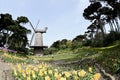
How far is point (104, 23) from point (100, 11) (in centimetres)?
452

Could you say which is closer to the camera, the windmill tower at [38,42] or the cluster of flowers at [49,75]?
the cluster of flowers at [49,75]

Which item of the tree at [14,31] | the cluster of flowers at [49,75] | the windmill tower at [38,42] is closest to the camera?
the cluster of flowers at [49,75]

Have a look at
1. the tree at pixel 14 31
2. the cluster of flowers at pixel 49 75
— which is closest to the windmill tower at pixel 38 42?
the tree at pixel 14 31

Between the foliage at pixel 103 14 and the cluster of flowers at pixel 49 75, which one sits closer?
the cluster of flowers at pixel 49 75

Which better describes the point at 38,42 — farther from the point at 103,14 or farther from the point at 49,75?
the point at 49,75

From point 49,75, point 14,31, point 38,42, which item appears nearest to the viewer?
point 49,75

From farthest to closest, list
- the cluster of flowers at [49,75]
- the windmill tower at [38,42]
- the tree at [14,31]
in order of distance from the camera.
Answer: the windmill tower at [38,42]
the tree at [14,31]
the cluster of flowers at [49,75]

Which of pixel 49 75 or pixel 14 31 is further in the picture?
pixel 14 31

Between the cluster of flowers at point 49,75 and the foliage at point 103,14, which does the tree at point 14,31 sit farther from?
the cluster of flowers at point 49,75

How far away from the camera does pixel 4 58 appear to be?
20.2m

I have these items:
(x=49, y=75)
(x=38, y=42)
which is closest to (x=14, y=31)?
(x=38, y=42)

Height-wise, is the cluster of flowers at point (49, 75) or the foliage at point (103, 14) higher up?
the foliage at point (103, 14)

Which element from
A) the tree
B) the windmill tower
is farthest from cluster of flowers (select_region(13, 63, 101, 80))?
the windmill tower

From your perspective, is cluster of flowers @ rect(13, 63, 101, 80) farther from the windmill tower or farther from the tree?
the windmill tower
